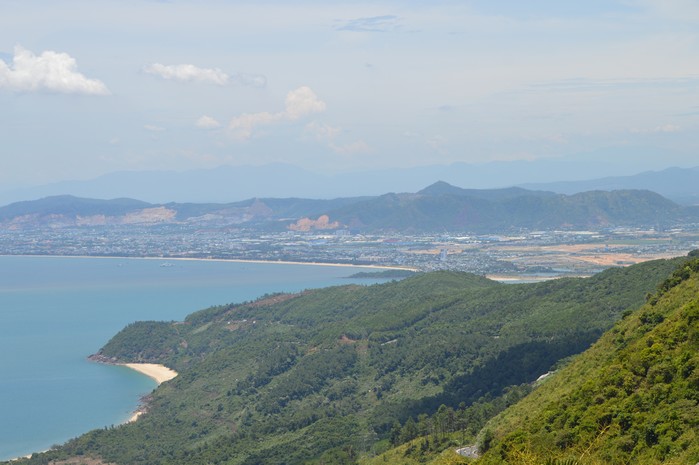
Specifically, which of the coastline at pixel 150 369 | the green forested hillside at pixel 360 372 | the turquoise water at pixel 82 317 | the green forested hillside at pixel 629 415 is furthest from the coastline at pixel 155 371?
the green forested hillside at pixel 629 415

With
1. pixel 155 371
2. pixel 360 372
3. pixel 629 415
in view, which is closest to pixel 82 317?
pixel 155 371

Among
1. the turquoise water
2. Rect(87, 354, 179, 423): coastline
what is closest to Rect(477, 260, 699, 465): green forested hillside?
the turquoise water

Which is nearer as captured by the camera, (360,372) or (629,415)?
(629,415)

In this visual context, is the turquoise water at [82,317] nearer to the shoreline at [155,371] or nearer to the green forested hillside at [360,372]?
the shoreline at [155,371]

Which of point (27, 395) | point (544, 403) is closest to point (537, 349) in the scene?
point (544, 403)

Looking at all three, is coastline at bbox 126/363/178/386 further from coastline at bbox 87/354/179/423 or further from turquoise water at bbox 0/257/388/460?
turquoise water at bbox 0/257/388/460

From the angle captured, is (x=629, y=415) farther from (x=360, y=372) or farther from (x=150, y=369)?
(x=150, y=369)

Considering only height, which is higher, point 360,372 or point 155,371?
point 360,372

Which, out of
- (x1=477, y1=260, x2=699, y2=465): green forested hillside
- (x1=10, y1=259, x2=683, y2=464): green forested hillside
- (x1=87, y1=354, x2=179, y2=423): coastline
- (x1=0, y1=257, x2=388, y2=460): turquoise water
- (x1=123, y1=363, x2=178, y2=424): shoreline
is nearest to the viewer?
(x1=477, y1=260, x2=699, y2=465): green forested hillside
